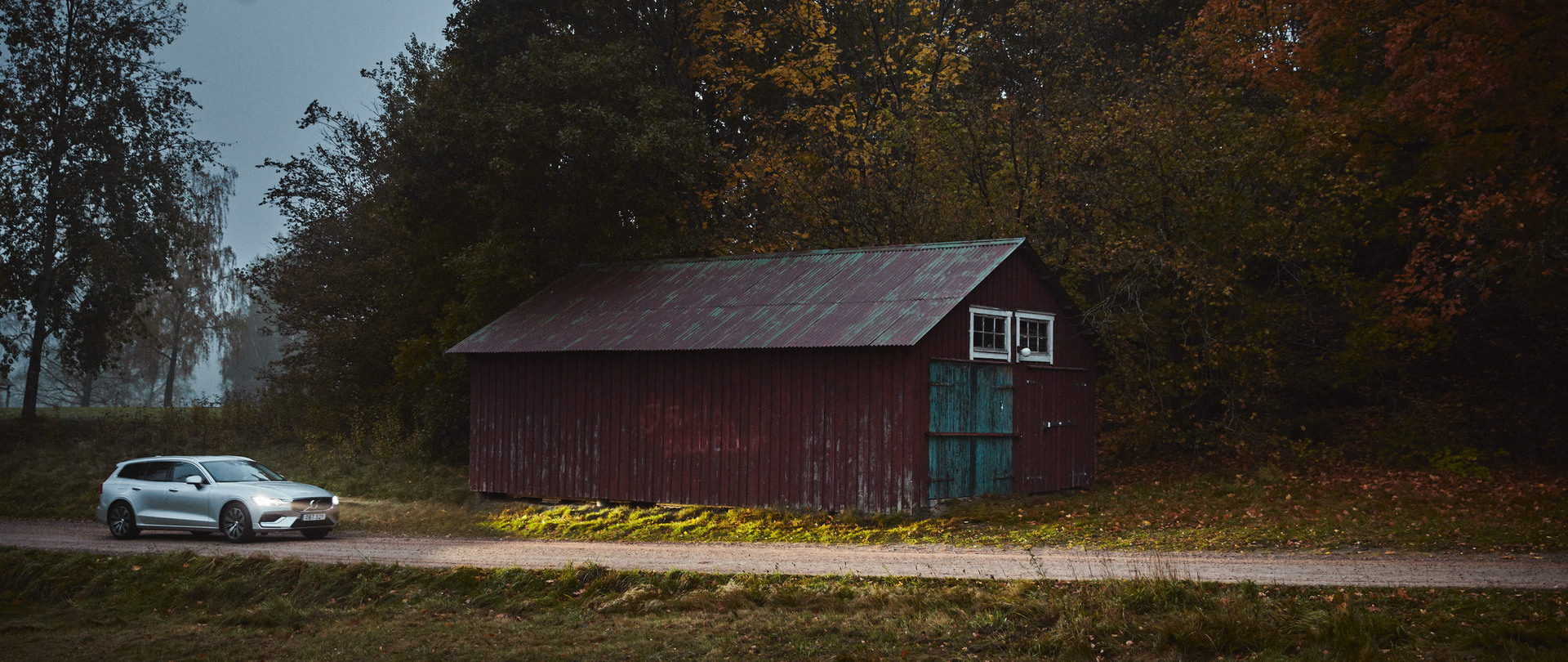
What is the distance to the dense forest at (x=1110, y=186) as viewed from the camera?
21984mm

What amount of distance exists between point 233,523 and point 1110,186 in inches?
686

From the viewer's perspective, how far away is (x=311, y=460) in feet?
93.0

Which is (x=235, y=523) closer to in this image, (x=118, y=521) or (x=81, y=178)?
(x=118, y=521)

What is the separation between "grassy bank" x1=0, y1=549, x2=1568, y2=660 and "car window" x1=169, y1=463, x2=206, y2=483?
4822 mm

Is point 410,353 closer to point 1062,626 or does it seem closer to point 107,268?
point 107,268

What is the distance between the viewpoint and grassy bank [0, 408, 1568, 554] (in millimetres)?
15320

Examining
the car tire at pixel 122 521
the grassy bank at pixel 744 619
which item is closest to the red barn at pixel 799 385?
the car tire at pixel 122 521

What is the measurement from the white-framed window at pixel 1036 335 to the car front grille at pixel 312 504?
38.4 feet

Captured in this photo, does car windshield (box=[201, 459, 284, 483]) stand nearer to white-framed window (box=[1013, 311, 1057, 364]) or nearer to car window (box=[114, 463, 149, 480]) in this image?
car window (box=[114, 463, 149, 480])

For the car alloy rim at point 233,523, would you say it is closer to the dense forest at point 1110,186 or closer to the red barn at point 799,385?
the red barn at point 799,385

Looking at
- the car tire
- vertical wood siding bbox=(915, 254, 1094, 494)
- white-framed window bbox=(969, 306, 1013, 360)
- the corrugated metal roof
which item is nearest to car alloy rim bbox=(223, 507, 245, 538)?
the car tire

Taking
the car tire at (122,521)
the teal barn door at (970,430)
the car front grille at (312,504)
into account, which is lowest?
the car tire at (122,521)

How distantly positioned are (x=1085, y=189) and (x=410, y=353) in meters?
16.6

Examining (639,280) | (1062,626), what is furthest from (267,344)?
(1062,626)
